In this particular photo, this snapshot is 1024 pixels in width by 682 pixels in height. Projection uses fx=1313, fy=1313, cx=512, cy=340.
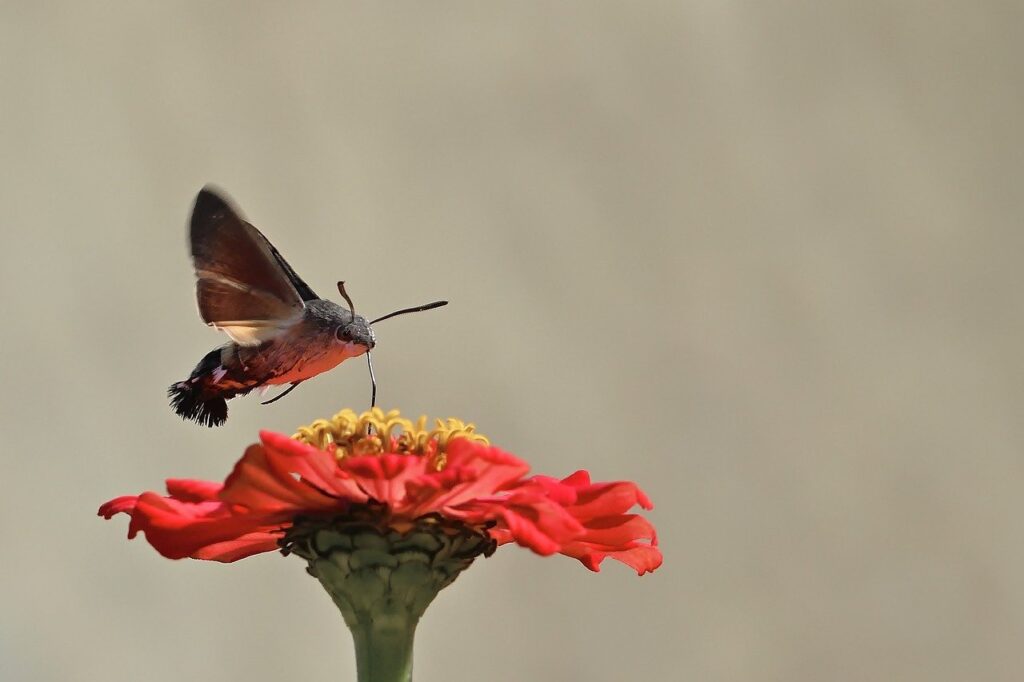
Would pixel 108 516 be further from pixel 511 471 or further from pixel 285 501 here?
pixel 511 471

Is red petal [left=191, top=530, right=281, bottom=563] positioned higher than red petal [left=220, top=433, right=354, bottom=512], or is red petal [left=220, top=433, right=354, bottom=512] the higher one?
red petal [left=220, top=433, right=354, bottom=512]

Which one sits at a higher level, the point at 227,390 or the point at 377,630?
the point at 227,390

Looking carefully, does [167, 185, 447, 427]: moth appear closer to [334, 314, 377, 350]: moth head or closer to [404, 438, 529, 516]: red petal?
[334, 314, 377, 350]: moth head

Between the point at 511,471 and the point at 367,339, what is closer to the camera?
the point at 511,471

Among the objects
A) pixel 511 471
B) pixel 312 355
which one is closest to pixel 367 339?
pixel 312 355

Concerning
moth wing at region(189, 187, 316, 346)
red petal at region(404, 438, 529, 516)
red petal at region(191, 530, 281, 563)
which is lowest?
red petal at region(191, 530, 281, 563)

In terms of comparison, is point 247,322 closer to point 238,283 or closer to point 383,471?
point 238,283

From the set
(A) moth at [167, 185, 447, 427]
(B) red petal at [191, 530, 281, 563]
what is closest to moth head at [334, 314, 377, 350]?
(A) moth at [167, 185, 447, 427]

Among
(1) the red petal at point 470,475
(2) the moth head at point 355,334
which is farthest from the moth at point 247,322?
(1) the red petal at point 470,475

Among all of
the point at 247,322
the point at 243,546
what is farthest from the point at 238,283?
the point at 243,546
